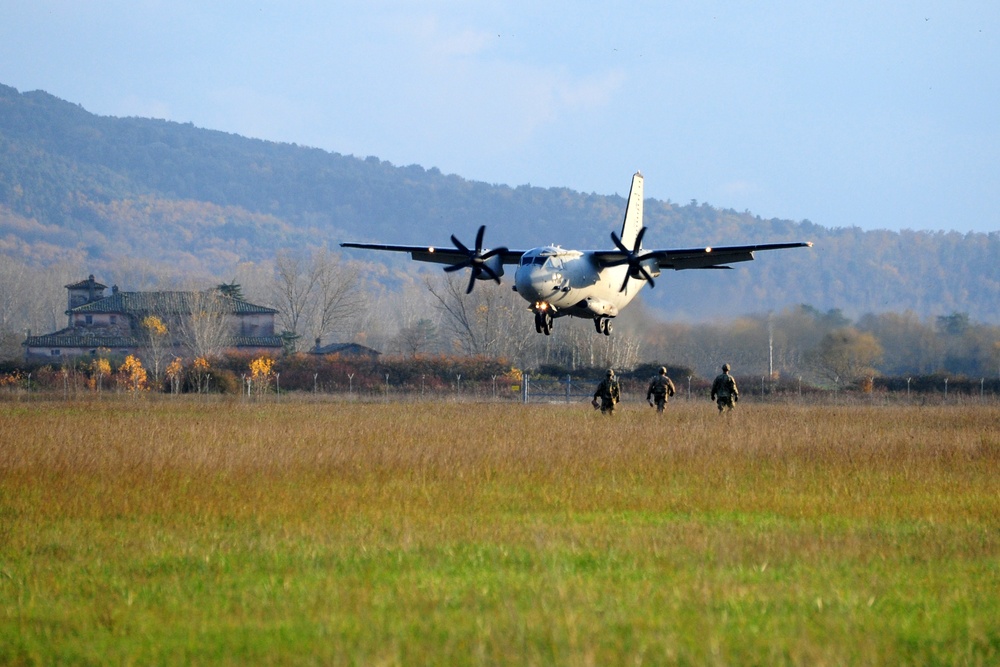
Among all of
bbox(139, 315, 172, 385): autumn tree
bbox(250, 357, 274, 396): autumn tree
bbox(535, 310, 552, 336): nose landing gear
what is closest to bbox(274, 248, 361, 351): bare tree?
bbox(139, 315, 172, 385): autumn tree

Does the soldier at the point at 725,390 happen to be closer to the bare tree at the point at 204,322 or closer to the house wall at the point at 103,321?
the bare tree at the point at 204,322

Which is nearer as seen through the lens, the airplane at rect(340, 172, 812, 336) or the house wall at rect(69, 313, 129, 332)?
the airplane at rect(340, 172, 812, 336)

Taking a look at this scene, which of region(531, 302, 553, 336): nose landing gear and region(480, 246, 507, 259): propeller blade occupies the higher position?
region(480, 246, 507, 259): propeller blade

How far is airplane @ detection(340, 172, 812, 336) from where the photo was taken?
112 feet

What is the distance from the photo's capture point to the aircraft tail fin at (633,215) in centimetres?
4253

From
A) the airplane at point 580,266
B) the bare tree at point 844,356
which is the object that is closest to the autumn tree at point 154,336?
the bare tree at point 844,356

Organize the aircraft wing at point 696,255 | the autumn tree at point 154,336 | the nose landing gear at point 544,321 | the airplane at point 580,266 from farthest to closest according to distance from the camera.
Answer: the autumn tree at point 154,336, the aircraft wing at point 696,255, the nose landing gear at point 544,321, the airplane at point 580,266

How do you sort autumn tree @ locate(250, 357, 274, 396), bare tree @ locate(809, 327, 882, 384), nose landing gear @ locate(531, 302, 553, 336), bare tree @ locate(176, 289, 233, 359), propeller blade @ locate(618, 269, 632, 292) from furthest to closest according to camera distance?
bare tree @ locate(176, 289, 233, 359) < autumn tree @ locate(250, 357, 274, 396) < bare tree @ locate(809, 327, 882, 384) < propeller blade @ locate(618, 269, 632, 292) < nose landing gear @ locate(531, 302, 553, 336)

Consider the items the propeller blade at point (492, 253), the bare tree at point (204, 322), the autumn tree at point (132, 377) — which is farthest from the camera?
the bare tree at point (204, 322)

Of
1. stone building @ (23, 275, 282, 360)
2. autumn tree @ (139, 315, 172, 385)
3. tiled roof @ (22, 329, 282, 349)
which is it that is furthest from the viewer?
tiled roof @ (22, 329, 282, 349)

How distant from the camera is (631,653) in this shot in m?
6.36

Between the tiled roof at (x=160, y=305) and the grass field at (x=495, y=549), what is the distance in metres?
81.6

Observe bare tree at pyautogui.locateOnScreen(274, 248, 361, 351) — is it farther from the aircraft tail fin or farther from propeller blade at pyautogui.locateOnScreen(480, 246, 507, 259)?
propeller blade at pyautogui.locateOnScreen(480, 246, 507, 259)

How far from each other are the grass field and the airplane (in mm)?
14699
